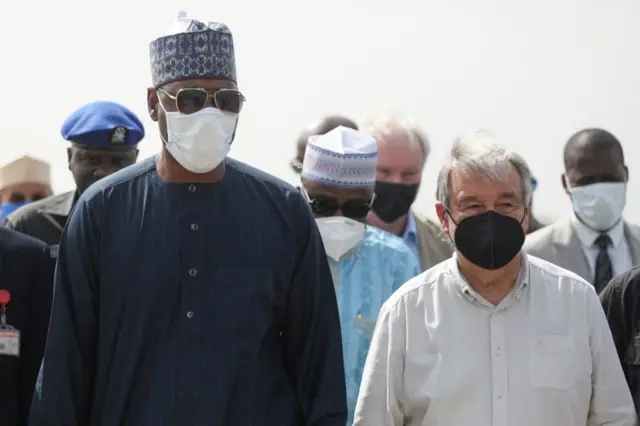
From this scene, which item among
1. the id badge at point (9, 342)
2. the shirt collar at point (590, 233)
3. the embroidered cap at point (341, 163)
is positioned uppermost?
the embroidered cap at point (341, 163)

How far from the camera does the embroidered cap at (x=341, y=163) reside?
23.6 ft

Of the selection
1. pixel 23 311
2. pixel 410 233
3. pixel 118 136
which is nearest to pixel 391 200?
pixel 410 233

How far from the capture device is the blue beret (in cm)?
809

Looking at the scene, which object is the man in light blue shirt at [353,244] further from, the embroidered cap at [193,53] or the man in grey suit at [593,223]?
the embroidered cap at [193,53]

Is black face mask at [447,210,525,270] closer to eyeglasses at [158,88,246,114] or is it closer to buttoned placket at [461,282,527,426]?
buttoned placket at [461,282,527,426]

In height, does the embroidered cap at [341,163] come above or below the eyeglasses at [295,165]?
above

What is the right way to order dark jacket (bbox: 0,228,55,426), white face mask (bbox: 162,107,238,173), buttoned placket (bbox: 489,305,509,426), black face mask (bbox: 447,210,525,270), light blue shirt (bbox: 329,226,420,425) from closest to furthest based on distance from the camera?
white face mask (bbox: 162,107,238,173) → buttoned placket (bbox: 489,305,509,426) → black face mask (bbox: 447,210,525,270) → dark jacket (bbox: 0,228,55,426) → light blue shirt (bbox: 329,226,420,425)

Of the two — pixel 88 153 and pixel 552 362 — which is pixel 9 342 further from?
pixel 552 362

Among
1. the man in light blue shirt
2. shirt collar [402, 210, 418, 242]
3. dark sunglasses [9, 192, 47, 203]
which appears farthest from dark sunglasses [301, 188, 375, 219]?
dark sunglasses [9, 192, 47, 203]

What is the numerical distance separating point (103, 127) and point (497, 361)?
3.35 metres

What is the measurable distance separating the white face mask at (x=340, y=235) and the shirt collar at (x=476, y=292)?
134 cm

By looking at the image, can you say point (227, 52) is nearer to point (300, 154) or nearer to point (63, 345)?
point (63, 345)

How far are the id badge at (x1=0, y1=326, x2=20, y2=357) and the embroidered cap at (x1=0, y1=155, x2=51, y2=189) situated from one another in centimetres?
831

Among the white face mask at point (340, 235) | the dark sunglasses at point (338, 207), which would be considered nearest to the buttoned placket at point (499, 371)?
the white face mask at point (340, 235)
